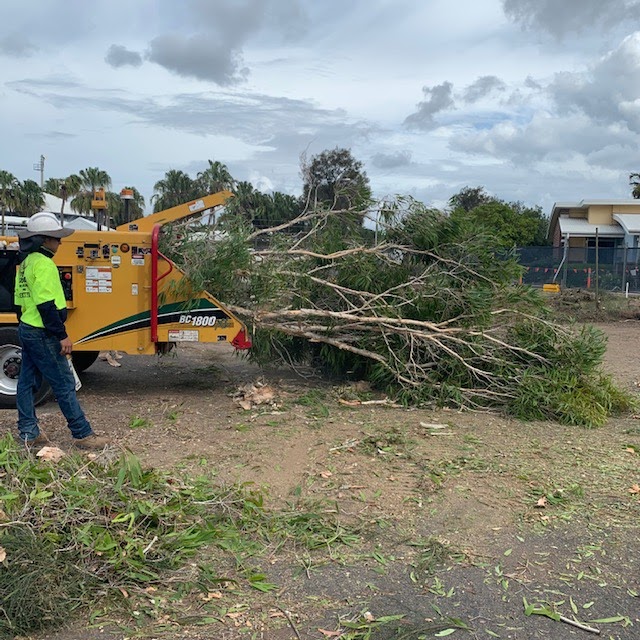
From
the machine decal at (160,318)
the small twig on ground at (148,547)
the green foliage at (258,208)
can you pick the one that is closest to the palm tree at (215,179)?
the green foliage at (258,208)

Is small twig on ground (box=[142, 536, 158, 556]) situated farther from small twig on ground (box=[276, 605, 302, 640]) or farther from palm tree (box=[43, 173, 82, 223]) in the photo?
palm tree (box=[43, 173, 82, 223])

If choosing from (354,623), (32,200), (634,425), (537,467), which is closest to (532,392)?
(634,425)

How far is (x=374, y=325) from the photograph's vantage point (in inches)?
328

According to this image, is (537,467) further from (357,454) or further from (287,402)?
(287,402)

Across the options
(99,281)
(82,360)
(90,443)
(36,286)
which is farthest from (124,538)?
(82,360)

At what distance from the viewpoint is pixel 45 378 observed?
5.90m

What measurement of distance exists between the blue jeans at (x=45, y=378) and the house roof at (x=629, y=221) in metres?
34.3

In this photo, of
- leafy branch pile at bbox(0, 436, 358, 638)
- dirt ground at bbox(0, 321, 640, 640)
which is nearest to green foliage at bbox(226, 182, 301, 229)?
dirt ground at bbox(0, 321, 640, 640)

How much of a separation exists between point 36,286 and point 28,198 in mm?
38404

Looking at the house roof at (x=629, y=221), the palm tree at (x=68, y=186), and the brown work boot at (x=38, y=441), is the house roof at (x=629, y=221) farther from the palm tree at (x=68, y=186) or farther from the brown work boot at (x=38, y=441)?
the brown work boot at (x=38, y=441)

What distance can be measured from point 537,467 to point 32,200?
132 ft

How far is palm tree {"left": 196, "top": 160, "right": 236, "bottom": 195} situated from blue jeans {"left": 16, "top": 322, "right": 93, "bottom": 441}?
350cm

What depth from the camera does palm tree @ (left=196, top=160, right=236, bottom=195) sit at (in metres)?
8.77

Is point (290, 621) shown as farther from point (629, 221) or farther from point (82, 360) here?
point (629, 221)
